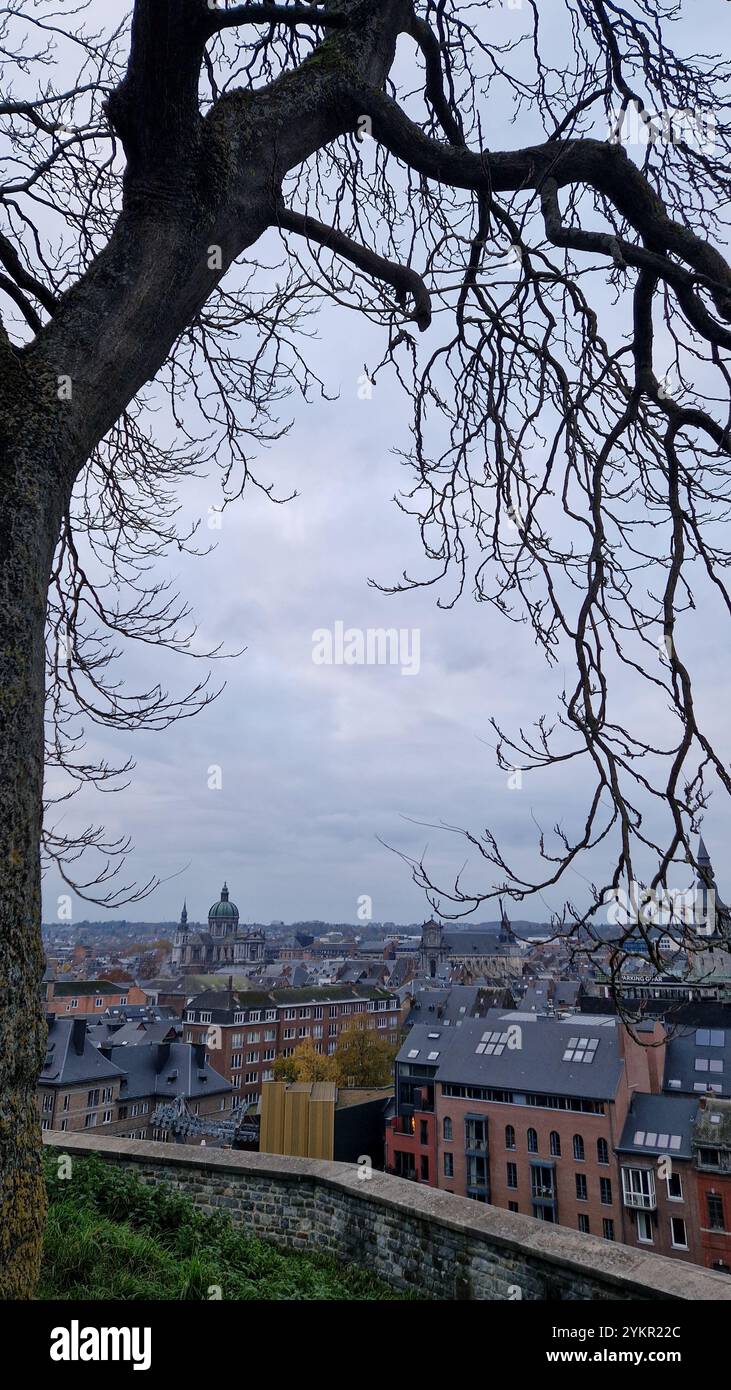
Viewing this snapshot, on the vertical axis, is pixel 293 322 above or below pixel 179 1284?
above

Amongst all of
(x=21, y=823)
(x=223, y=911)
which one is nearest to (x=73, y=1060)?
(x=21, y=823)

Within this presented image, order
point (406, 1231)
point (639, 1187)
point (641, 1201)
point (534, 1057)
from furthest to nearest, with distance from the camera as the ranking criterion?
point (534, 1057) → point (639, 1187) → point (641, 1201) → point (406, 1231)

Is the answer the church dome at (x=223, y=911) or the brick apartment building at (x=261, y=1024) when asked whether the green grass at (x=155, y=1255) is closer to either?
the brick apartment building at (x=261, y=1024)

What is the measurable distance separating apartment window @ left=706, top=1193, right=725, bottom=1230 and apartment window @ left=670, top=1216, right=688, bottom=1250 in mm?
A: 938

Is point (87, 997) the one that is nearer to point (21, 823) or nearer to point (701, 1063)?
point (701, 1063)

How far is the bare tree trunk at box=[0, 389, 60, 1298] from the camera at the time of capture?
1.84 meters

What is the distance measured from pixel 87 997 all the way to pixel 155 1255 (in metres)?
64.4

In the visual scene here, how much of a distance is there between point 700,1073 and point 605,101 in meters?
31.7

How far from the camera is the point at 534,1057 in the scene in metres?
28.7
